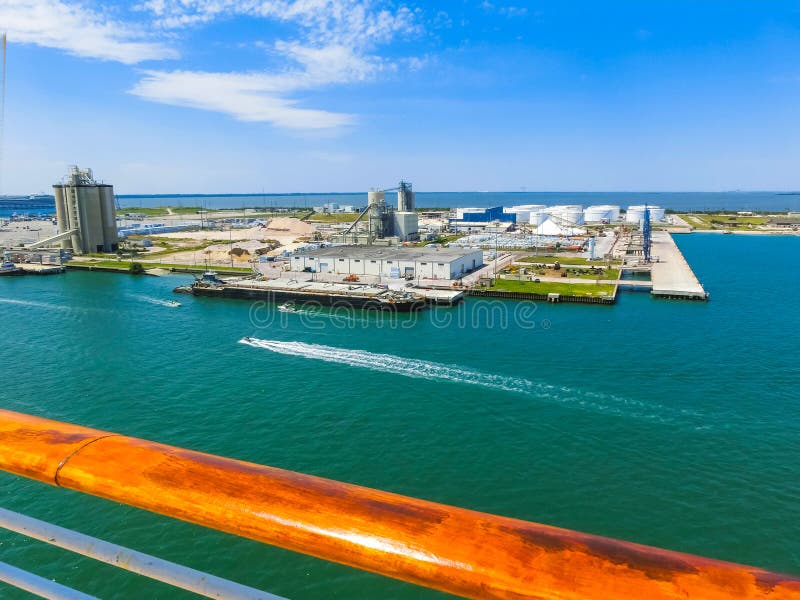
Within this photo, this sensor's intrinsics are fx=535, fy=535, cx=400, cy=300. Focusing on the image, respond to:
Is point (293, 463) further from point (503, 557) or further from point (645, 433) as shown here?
point (503, 557)

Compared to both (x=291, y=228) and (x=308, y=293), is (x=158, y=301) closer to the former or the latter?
(x=308, y=293)

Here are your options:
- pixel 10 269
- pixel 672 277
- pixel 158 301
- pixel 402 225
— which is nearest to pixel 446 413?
pixel 158 301

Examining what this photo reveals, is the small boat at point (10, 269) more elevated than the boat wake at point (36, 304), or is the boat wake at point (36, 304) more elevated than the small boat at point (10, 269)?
the small boat at point (10, 269)

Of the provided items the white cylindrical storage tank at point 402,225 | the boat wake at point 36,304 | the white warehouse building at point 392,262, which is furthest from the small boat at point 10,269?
the white cylindrical storage tank at point 402,225

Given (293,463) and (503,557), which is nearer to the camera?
(503,557)

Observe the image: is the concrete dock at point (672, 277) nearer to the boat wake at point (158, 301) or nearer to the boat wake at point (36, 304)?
the boat wake at point (158, 301)

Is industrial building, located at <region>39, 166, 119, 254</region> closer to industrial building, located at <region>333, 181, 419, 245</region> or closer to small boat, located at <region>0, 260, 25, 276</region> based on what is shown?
small boat, located at <region>0, 260, 25, 276</region>

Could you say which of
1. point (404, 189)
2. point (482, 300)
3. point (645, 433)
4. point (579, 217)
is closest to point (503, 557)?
point (645, 433)
